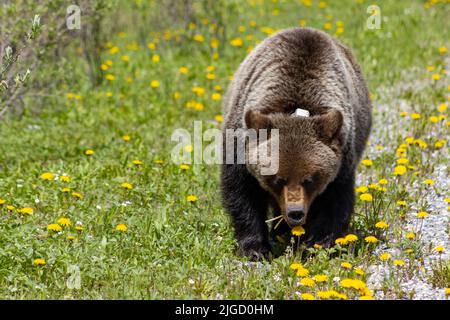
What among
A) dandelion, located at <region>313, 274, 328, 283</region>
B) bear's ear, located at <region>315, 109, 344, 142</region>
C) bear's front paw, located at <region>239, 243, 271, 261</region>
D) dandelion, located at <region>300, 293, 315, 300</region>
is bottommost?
bear's front paw, located at <region>239, 243, 271, 261</region>

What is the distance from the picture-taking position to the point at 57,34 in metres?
9.61

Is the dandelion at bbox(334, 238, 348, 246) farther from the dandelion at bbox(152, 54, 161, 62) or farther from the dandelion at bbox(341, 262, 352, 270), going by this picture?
the dandelion at bbox(152, 54, 161, 62)

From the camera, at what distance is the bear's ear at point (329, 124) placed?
5879 millimetres

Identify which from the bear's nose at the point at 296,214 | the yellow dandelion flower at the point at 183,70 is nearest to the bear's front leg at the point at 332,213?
the bear's nose at the point at 296,214

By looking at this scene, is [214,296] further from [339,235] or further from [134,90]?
[134,90]

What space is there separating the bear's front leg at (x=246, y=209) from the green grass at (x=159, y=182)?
0.17 m

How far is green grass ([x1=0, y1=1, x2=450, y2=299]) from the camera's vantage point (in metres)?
5.58

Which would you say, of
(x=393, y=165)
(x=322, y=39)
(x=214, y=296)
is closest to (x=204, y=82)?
(x=393, y=165)

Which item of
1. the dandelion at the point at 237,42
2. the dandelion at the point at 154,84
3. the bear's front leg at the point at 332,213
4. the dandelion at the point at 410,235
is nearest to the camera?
the dandelion at the point at 410,235

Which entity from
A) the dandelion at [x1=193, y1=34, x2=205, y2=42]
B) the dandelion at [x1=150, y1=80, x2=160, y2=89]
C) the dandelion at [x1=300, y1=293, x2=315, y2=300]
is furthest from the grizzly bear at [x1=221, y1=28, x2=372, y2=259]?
the dandelion at [x1=193, y1=34, x2=205, y2=42]

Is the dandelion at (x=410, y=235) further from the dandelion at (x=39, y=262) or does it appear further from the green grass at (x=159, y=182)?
the dandelion at (x=39, y=262)

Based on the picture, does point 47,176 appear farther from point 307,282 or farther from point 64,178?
point 307,282

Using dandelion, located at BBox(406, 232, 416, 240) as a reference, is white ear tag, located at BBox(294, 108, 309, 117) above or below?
above
